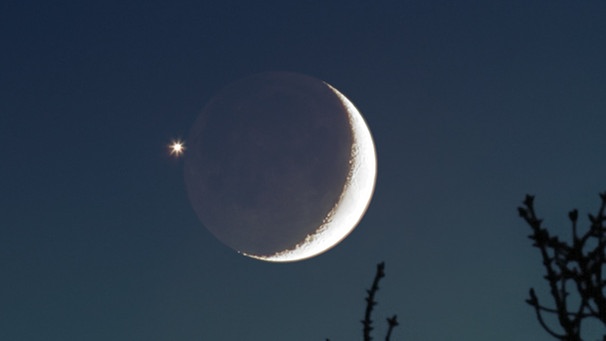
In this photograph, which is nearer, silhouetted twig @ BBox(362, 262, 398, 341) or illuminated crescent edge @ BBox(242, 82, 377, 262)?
silhouetted twig @ BBox(362, 262, 398, 341)

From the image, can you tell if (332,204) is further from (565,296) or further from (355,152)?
(565,296)

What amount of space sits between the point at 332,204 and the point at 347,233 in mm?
3297

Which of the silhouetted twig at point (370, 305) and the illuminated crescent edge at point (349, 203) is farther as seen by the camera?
the illuminated crescent edge at point (349, 203)

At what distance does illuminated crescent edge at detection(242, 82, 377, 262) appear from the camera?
18.6 metres

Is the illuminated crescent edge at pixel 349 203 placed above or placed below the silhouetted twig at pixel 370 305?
above

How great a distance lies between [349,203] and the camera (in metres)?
19.6

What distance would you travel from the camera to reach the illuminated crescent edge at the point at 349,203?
18.6 meters

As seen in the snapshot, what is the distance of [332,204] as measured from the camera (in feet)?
Answer: 61.0

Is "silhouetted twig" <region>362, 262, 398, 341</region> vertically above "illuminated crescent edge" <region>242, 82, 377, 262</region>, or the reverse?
"illuminated crescent edge" <region>242, 82, 377, 262</region>

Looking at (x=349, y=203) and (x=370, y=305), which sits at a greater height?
(x=349, y=203)

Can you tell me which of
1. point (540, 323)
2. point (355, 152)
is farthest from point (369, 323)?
point (355, 152)

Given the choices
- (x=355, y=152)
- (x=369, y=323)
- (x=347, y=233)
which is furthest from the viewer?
(x=347, y=233)

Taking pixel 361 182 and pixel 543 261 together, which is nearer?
pixel 543 261

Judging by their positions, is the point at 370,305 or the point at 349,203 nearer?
the point at 370,305
